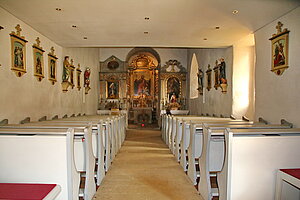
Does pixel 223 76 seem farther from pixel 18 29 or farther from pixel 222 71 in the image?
pixel 18 29

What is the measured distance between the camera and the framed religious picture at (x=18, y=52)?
4734 mm

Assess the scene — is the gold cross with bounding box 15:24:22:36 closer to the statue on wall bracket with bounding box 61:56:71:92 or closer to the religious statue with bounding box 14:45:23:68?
the religious statue with bounding box 14:45:23:68

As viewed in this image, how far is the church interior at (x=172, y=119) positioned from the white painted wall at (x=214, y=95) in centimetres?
7

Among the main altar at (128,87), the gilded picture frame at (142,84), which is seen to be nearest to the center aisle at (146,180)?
the main altar at (128,87)

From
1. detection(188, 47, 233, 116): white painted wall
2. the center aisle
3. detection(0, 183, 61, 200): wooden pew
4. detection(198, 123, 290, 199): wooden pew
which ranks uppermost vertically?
detection(188, 47, 233, 116): white painted wall

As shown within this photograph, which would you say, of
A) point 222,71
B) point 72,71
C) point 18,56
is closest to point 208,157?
point 18,56

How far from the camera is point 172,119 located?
618 centimetres

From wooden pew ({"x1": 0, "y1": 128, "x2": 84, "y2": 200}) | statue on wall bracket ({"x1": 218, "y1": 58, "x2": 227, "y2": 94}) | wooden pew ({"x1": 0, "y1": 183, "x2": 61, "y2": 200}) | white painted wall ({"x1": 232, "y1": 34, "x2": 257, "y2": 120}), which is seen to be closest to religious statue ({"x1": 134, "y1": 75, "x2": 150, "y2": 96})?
statue on wall bracket ({"x1": 218, "y1": 58, "x2": 227, "y2": 94})

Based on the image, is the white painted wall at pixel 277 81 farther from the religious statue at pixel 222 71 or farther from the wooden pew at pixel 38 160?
the wooden pew at pixel 38 160

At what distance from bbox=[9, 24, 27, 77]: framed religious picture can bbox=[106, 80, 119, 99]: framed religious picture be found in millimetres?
9040

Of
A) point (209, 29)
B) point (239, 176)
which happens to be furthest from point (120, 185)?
point (209, 29)

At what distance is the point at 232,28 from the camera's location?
18.0ft

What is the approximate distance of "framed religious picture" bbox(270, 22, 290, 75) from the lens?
445cm

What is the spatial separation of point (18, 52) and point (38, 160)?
12.3 feet
